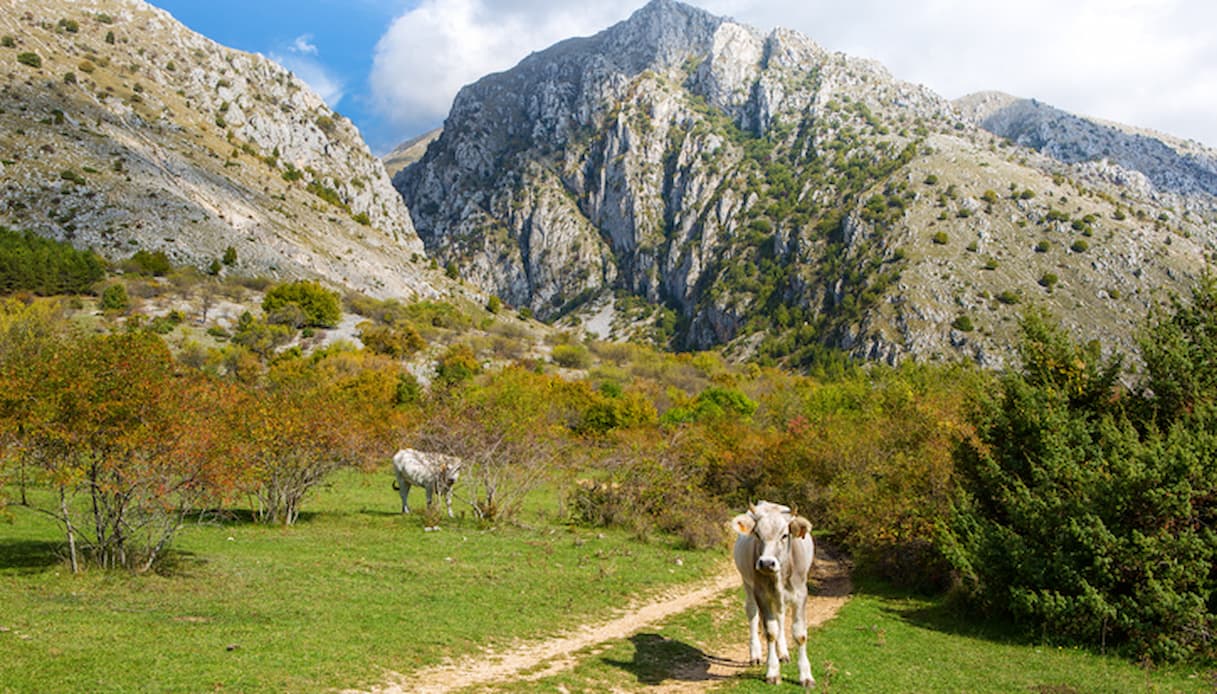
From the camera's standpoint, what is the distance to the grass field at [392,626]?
28.8 ft

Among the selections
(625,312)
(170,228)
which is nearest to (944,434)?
(170,228)

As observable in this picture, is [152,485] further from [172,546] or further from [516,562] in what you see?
[516,562]

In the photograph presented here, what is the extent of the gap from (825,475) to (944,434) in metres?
6.15

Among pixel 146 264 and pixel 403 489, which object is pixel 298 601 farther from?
pixel 146 264

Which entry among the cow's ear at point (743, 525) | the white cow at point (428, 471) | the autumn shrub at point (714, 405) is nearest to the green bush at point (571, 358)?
the autumn shrub at point (714, 405)

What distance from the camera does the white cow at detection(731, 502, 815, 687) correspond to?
9.11 meters

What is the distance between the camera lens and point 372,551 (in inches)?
715

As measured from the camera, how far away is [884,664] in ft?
38.2

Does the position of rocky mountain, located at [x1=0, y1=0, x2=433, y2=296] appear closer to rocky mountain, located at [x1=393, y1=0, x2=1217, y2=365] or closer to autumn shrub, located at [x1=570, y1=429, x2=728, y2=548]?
rocky mountain, located at [x1=393, y1=0, x2=1217, y2=365]

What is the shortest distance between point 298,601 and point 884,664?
35.5 ft

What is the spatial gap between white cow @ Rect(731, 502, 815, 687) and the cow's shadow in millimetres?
1187

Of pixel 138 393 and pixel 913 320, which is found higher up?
pixel 913 320

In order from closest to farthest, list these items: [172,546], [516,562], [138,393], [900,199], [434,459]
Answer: [138,393] < [172,546] < [516,562] < [434,459] < [900,199]

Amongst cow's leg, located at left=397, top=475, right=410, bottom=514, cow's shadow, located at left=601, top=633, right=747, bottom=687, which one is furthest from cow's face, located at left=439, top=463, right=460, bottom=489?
cow's shadow, located at left=601, top=633, right=747, bottom=687
